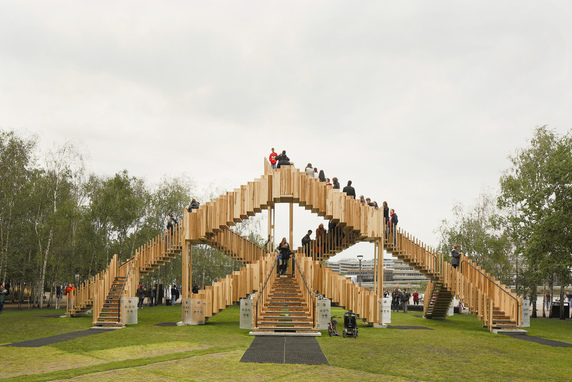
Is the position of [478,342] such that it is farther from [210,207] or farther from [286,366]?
[210,207]

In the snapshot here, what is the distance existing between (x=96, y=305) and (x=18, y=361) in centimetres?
884

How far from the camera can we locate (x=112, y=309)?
21828 mm

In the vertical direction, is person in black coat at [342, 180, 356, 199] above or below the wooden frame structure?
above

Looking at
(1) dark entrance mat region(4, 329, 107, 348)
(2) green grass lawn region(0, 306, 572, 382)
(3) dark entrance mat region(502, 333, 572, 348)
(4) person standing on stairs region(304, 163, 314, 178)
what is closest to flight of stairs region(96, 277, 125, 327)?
(2) green grass lawn region(0, 306, 572, 382)

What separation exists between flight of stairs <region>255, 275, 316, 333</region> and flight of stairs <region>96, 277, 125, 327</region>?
654 centimetres

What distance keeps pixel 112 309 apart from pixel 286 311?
8293 millimetres

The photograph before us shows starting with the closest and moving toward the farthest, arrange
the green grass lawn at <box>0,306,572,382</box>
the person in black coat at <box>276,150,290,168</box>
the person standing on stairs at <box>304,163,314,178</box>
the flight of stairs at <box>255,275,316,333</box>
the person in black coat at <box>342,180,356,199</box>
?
the green grass lawn at <box>0,306,572,382</box> < the flight of stairs at <box>255,275,316,333</box> < the person standing on stairs at <box>304,163,314,178</box> < the person in black coat at <box>276,150,290,168</box> < the person in black coat at <box>342,180,356,199</box>

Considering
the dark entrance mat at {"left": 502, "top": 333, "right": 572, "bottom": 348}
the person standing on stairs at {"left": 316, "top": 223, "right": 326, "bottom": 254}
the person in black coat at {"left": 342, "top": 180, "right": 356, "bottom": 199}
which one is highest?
the person in black coat at {"left": 342, "top": 180, "right": 356, "bottom": 199}

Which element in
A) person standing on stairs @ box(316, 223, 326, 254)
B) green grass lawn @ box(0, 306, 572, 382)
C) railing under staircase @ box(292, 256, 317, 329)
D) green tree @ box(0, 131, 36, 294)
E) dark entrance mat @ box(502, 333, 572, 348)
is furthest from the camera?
green tree @ box(0, 131, 36, 294)

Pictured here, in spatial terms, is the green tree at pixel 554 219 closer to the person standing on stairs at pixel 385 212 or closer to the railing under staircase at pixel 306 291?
the person standing on stairs at pixel 385 212

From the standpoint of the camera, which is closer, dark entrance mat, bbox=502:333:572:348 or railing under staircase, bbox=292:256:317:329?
dark entrance mat, bbox=502:333:572:348

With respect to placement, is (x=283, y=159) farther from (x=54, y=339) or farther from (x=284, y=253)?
(x=54, y=339)

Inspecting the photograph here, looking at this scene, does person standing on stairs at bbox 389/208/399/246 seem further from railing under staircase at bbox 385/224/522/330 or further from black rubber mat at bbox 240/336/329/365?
black rubber mat at bbox 240/336/329/365

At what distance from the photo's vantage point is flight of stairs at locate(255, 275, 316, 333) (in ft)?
58.0
